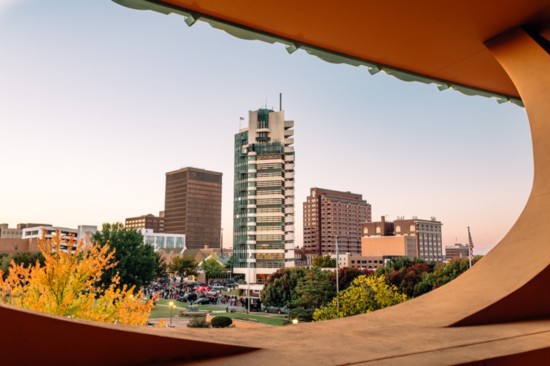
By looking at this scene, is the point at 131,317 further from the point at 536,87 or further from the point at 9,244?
the point at 9,244

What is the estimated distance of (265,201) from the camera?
9081 centimetres

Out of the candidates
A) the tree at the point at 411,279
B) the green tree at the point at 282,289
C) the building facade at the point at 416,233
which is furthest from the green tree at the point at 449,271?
the building facade at the point at 416,233

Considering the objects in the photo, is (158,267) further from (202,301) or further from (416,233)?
(416,233)

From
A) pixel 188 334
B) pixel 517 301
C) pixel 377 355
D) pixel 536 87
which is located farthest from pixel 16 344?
pixel 536 87

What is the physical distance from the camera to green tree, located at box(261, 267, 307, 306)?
52844 mm

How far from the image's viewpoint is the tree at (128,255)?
44656mm

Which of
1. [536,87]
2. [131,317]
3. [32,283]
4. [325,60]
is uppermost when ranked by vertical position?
[325,60]

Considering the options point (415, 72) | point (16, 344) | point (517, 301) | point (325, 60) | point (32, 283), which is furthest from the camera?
point (32, 283)

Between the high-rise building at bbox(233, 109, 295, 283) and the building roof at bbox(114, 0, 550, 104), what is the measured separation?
273 ft

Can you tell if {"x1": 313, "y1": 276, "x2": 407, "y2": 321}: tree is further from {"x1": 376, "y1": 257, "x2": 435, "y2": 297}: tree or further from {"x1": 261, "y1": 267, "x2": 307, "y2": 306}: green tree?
{"x1": 261, "y1": 267, "x2": 307, "y2": 306}: green tree

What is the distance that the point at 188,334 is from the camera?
219cm

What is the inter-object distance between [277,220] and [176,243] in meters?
109

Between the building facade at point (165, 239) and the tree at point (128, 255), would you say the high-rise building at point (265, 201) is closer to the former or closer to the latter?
the tree at point (128, 255)

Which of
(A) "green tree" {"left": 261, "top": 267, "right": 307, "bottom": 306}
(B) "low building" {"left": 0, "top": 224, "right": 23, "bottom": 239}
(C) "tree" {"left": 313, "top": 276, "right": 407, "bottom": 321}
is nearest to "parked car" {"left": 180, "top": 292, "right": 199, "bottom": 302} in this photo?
(A) "green tree" {"left": 261, "top": 267, "right": 307, "bottom": 306}
